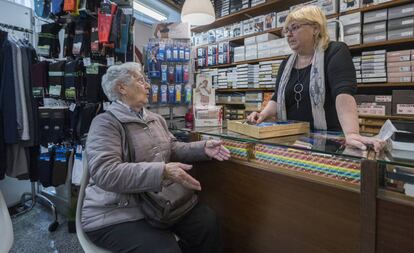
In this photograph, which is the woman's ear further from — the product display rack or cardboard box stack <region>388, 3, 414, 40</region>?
cardboard box stack <region>388, 3, 414, 40</region>

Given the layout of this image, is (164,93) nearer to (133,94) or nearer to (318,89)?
(133,94)

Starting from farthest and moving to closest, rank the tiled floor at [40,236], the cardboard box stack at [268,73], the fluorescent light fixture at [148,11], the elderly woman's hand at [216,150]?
the fluorescent light fixture at [148,11] → the cardboard box stack at [268,73] → the tiled floor at [40,236] → the elderly woman's hand at [216,150]

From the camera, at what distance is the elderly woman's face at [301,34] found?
4.57ft

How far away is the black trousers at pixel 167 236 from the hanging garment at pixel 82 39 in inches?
66.9

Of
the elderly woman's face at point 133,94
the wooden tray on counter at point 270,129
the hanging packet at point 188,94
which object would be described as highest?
the hanging packet at point 188,94

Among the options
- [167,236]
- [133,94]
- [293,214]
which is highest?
[133,94]

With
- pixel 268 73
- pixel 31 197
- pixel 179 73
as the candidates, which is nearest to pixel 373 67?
pixel 268 73

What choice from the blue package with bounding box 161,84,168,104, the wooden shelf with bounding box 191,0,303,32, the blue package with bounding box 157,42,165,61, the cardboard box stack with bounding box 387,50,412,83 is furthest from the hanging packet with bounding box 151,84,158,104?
the cardboard box stack with bounding box 387,50,412,83

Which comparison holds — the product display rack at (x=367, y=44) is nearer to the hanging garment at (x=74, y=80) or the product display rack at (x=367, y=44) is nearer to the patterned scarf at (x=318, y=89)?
the patterned scarf at (x=318, y=89)

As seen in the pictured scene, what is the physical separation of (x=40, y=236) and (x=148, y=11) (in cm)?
389

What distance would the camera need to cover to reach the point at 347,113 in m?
1.17

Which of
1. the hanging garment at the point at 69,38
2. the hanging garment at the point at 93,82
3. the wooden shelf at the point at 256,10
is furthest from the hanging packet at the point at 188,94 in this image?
the wooden shelf at the point at 256,10

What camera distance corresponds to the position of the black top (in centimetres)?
126

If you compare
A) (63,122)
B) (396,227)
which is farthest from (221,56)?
(396,227)
